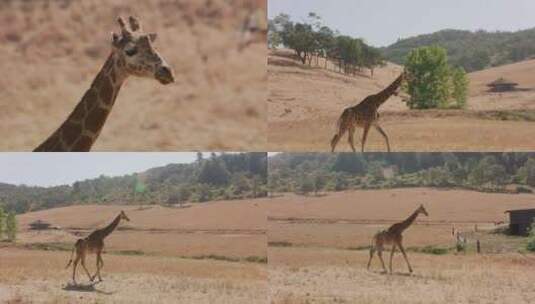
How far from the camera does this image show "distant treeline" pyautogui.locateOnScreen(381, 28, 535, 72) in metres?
5.35

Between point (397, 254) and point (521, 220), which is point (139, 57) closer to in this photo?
point (397, 254)

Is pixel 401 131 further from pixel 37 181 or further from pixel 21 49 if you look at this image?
pixel 21 49

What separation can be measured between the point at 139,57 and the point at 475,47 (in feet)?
7.46

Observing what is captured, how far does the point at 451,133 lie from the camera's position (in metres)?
5.34

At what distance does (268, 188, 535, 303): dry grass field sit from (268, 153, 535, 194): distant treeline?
7 cm

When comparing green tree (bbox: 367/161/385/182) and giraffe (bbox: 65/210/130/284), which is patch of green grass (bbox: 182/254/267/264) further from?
green tree (bbox: 367/161/385/182)

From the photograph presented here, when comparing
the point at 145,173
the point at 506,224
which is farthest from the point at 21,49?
the point at 506,224

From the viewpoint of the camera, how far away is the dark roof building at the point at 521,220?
17.6 feet

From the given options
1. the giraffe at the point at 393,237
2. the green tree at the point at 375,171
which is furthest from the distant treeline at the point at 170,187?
the giraffe at the point at 393,237

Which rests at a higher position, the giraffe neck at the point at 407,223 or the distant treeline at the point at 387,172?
the distant treeline at the point at 387,172

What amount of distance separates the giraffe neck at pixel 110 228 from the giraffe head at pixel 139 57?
1.29 metres

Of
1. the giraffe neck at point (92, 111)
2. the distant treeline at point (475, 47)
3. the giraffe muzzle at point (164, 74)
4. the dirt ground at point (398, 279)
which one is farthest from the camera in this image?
the distant treeline at point (475, 47)

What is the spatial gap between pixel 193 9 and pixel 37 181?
2354 mm

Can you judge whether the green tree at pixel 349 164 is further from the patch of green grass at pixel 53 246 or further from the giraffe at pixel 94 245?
the patch of green grass at pixel 53 246
